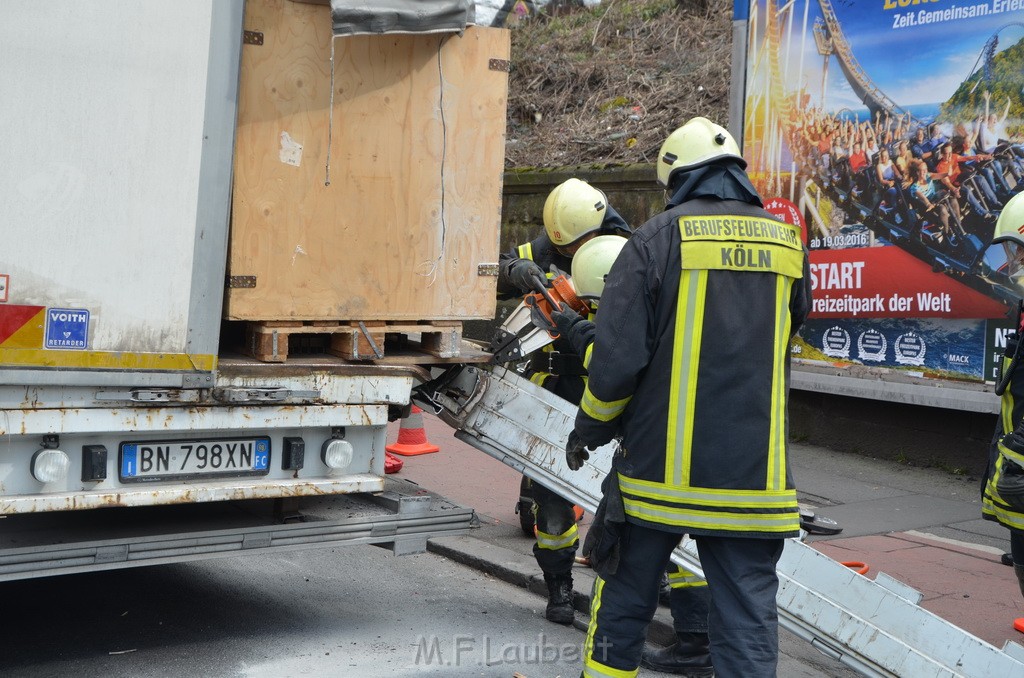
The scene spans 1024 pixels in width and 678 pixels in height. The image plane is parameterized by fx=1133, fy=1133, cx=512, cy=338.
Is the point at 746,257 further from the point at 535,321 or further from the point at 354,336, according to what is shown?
the point at 354,336

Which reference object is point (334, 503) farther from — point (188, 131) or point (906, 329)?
point (906, 329)

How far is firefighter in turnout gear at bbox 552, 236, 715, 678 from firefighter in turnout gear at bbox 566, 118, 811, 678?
35.0 inches

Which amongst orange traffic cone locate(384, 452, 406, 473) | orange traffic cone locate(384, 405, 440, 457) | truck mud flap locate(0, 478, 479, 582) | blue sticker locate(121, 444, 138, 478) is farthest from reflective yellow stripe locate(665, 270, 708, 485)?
A: orange traffic cone locate(384, 405, 440, 457)

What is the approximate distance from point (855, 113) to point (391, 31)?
5.05 meters

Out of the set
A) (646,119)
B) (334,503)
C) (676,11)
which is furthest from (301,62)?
(676,11)

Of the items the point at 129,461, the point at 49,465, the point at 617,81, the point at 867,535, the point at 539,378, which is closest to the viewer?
the point at 49,465

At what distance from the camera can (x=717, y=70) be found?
11.6 meters

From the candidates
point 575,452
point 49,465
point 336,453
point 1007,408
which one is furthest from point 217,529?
point 1007,408

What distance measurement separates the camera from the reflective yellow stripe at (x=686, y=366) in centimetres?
337

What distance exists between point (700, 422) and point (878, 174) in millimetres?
5311

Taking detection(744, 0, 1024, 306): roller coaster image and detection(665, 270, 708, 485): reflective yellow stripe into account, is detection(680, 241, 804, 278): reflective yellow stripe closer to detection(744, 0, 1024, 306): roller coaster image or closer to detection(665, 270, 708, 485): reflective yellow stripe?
detection(665, 270, 708, 485): reflective yellow stripe

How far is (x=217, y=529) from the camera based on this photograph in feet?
14.1

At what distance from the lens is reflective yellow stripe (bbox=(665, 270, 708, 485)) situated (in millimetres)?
3371

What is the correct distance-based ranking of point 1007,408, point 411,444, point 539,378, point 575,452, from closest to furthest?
point 575,452, point 1007,408, point 539,378, point 411,444
